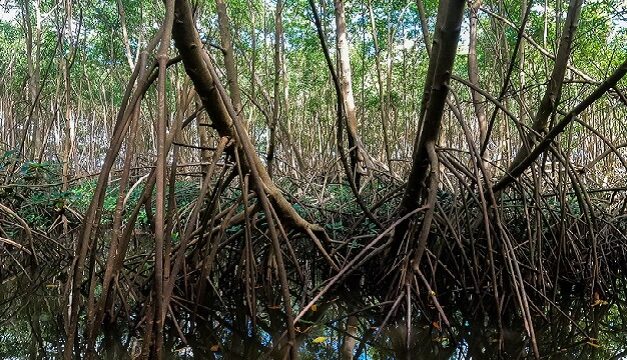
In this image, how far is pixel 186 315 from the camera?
2688 millimetres

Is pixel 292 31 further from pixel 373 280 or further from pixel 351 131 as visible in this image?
pixel 373 280

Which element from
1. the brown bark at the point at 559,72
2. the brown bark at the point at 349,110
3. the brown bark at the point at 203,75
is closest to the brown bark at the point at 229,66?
the brown bark at the point at 349,110

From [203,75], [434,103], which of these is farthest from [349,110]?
[203,75]

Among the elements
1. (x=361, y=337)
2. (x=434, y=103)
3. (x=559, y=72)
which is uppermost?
(x=559, y=72)

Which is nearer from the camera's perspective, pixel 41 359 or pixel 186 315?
pixel 41 359

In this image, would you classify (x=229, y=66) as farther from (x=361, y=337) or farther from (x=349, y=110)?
(x=361, y=337)

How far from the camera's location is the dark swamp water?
2.11 m

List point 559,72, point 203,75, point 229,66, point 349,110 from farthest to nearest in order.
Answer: point 349,110 → point 229,66 → point 559,72 → point 203,75

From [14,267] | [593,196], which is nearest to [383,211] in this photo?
[593,196]

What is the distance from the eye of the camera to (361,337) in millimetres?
2314

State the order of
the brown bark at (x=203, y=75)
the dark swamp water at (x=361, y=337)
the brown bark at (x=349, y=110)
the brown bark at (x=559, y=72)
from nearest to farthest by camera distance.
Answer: the brown bark at (x=203, y=75)
the dark swamp water at (x=361, y=337)
the brown bark at (x=559, y=72)
the brown bark at (x=349, y=110)

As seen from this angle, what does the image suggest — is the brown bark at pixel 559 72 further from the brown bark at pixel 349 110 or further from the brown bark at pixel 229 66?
the brown bark at pixel 229 66

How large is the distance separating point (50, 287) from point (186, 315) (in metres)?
1.26

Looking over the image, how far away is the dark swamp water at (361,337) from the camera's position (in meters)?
2.11
